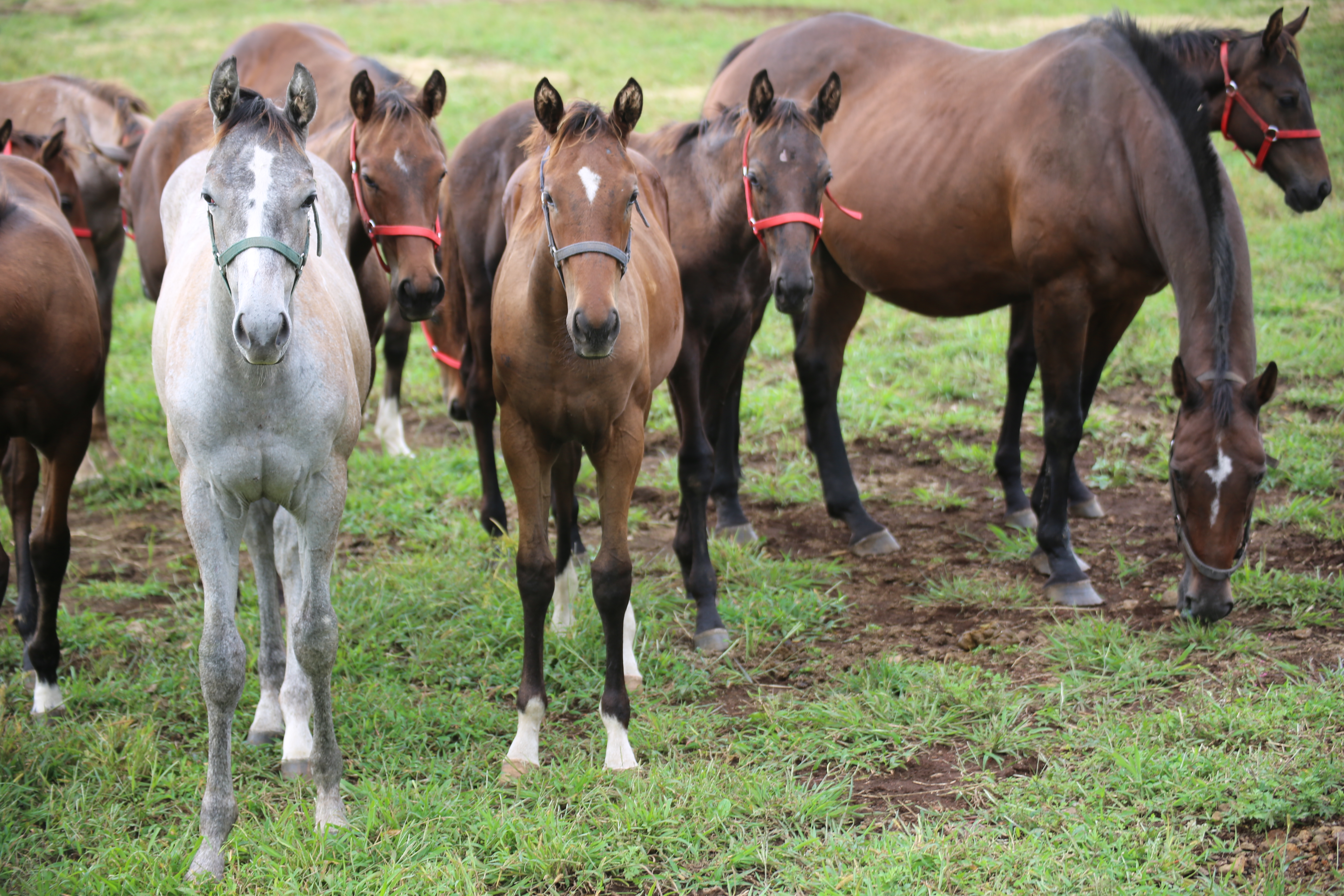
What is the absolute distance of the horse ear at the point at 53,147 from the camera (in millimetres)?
5230

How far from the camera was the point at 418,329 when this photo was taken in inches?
350

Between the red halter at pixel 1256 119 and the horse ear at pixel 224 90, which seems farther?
the red halter at pixel 1256 119

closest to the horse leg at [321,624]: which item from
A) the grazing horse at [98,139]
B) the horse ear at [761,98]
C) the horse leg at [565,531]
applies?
the horse leg at [565,531]

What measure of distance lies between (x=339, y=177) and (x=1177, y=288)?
351cm

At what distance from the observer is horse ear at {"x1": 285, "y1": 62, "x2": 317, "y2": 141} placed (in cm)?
308

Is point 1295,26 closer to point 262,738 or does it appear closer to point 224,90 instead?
point 224,90

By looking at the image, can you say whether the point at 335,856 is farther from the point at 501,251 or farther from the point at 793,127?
the point at 793,127

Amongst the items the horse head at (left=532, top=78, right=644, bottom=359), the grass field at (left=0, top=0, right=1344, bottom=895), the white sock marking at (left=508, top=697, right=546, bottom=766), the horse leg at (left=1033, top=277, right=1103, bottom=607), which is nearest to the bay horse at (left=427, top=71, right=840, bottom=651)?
the grass field at (left=0, top=0, right=1344, bottom=895)

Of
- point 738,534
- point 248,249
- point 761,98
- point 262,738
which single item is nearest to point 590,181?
point 248,249

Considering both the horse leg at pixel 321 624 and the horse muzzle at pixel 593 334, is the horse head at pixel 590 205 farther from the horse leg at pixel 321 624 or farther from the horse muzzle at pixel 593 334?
the horse leg at pixel 321 624

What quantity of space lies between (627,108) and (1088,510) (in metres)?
3.50

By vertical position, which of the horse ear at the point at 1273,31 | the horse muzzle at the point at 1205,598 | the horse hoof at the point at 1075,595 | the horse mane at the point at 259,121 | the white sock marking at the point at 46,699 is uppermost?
the horse ear at the point at 1273,31

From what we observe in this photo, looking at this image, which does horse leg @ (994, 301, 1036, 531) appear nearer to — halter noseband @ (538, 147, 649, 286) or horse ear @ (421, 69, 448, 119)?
halter noseband @ (538, 147, 649, 286)

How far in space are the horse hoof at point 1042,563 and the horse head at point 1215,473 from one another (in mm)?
792
